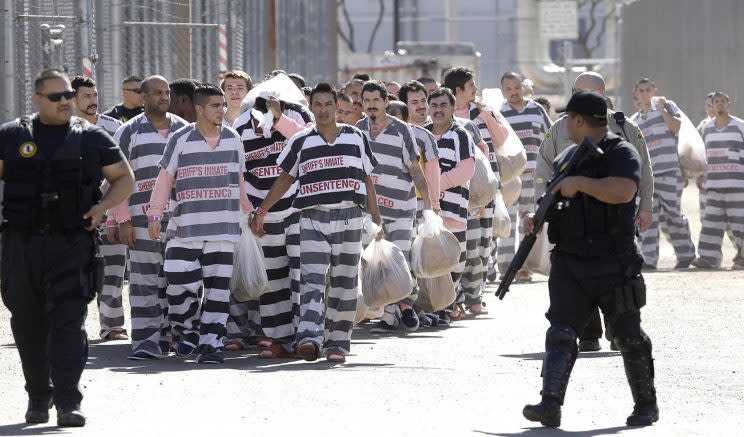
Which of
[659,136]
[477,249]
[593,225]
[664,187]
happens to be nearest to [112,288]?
[477,249]

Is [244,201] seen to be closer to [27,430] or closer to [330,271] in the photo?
[330,271]

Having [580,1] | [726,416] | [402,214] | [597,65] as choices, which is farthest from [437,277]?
[580,1]

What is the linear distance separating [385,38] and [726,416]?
5177 cm

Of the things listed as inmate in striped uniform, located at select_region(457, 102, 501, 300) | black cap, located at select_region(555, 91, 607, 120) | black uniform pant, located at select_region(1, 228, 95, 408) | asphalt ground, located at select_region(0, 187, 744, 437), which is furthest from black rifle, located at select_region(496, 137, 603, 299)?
inmate in striped uniform, located at select_region(457, 102, 501, 300)

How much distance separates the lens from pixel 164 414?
923 centimetres

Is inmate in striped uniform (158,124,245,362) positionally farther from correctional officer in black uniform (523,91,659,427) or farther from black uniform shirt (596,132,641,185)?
black uniform shirt (596,132,641,185)

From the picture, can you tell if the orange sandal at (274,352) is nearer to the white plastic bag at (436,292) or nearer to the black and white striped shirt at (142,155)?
the black and white striped shirt at (142,155)

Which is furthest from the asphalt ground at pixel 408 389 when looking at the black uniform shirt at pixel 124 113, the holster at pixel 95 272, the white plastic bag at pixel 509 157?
the white plastic bag at pixel 509 157

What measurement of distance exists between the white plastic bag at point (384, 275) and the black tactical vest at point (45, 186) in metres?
3.40

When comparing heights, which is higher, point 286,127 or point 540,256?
point 286,127

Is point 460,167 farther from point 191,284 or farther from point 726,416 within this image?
point 726,416

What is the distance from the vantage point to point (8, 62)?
17500mm

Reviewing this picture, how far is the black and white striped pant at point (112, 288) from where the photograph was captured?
13172mm

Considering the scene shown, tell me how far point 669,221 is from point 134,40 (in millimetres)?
6107
